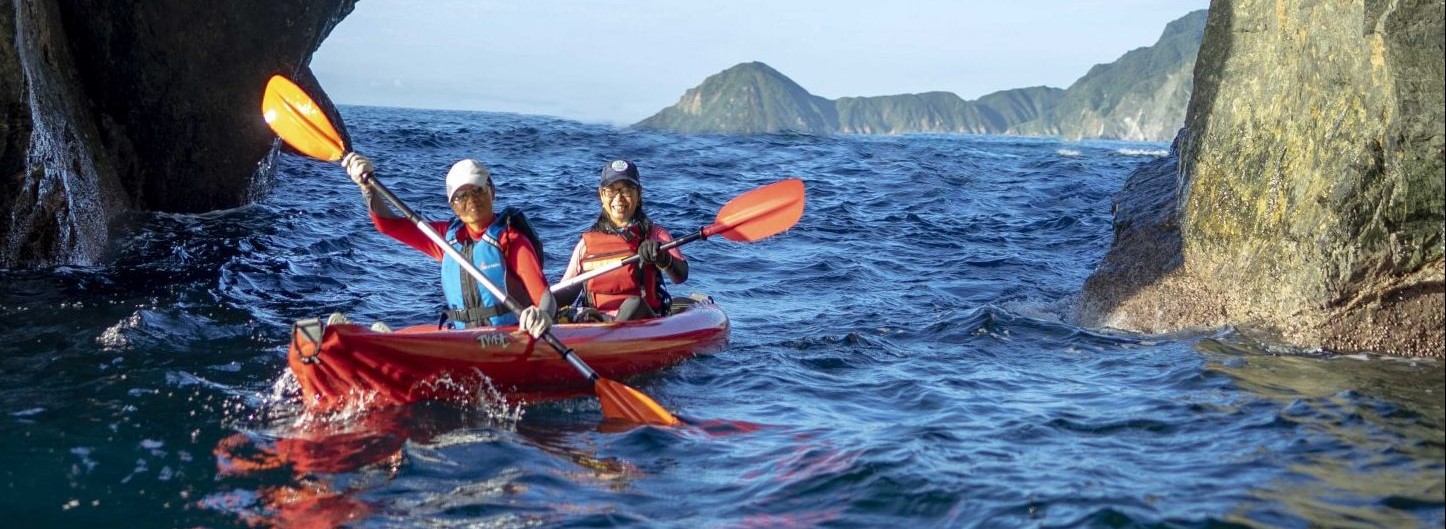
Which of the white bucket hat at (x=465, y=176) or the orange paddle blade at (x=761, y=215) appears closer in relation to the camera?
the white bucket hat at (x=465, y=176)

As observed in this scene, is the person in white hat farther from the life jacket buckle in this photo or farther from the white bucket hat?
the life jacket buckle

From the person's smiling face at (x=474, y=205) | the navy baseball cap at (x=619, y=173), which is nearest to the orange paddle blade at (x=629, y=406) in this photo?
the person's smiling face at (x=474, y=205)

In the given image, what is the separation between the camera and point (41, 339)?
730 centimetres

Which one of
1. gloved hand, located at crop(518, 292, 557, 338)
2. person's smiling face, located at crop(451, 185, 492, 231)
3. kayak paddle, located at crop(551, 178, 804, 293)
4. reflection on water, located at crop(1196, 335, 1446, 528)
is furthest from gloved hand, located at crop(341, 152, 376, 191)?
reflection on water, located at crop(1196, 335, 1446, 528)

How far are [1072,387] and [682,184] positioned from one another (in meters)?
13.2

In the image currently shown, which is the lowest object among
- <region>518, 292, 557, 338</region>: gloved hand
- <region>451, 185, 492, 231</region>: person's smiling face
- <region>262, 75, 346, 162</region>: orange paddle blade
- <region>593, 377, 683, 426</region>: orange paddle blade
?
<region>593, 377, 683, 426</region>: orange paddle blade

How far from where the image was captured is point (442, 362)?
6.23m

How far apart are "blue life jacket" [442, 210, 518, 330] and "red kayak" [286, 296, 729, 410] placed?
260 mm

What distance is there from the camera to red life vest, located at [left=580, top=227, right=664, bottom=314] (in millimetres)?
7930

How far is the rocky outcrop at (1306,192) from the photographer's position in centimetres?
630

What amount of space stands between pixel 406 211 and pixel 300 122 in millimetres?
1489

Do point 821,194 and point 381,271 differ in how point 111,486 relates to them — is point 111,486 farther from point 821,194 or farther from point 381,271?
point 821,194

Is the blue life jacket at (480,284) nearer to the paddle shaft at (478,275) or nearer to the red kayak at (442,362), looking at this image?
the paddle shaft at (478,275)

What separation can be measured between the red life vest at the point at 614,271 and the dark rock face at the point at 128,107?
12.9 feet
